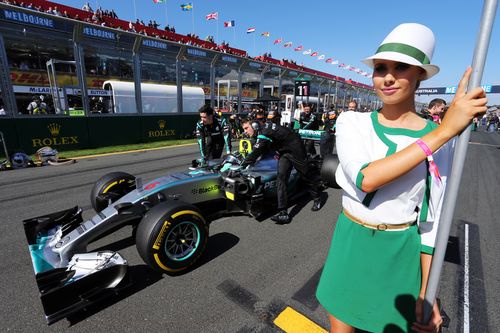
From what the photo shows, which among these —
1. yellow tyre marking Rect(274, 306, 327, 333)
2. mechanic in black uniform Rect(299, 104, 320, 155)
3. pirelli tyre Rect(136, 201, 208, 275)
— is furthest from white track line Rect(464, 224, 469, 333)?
mechanic in black uniform Rect(299, 104, 320, 155)

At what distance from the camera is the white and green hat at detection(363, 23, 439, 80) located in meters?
1.00

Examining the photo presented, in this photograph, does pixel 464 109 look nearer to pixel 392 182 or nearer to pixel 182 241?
pixel 392 182

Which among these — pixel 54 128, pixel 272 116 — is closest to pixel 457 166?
pixel 272 116

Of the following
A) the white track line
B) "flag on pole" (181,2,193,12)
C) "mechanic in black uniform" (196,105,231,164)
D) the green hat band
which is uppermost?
"flag on pole" (181,2,193,12)

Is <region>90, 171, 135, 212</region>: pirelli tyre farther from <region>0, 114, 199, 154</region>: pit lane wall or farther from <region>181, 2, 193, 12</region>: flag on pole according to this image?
<region>181, 2, 193, 12</region>: flag on pole

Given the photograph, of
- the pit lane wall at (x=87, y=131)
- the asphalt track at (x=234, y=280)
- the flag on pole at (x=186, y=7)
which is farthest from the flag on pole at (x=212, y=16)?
the asphalt track at (x=234, y=280)

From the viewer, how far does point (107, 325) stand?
2.05 meters

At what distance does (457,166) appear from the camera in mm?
907

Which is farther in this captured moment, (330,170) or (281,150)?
(281,150)

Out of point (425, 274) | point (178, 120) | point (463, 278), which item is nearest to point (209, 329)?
point (425, 274)

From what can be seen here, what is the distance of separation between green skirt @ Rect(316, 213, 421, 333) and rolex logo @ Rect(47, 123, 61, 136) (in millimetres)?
10300

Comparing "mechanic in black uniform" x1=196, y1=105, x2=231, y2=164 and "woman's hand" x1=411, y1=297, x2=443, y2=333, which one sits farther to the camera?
"mechanic in black uniform" x1=196, y1=105, x2=231, y2=164

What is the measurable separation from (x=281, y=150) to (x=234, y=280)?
7.06 ft

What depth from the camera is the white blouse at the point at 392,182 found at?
1077mm
